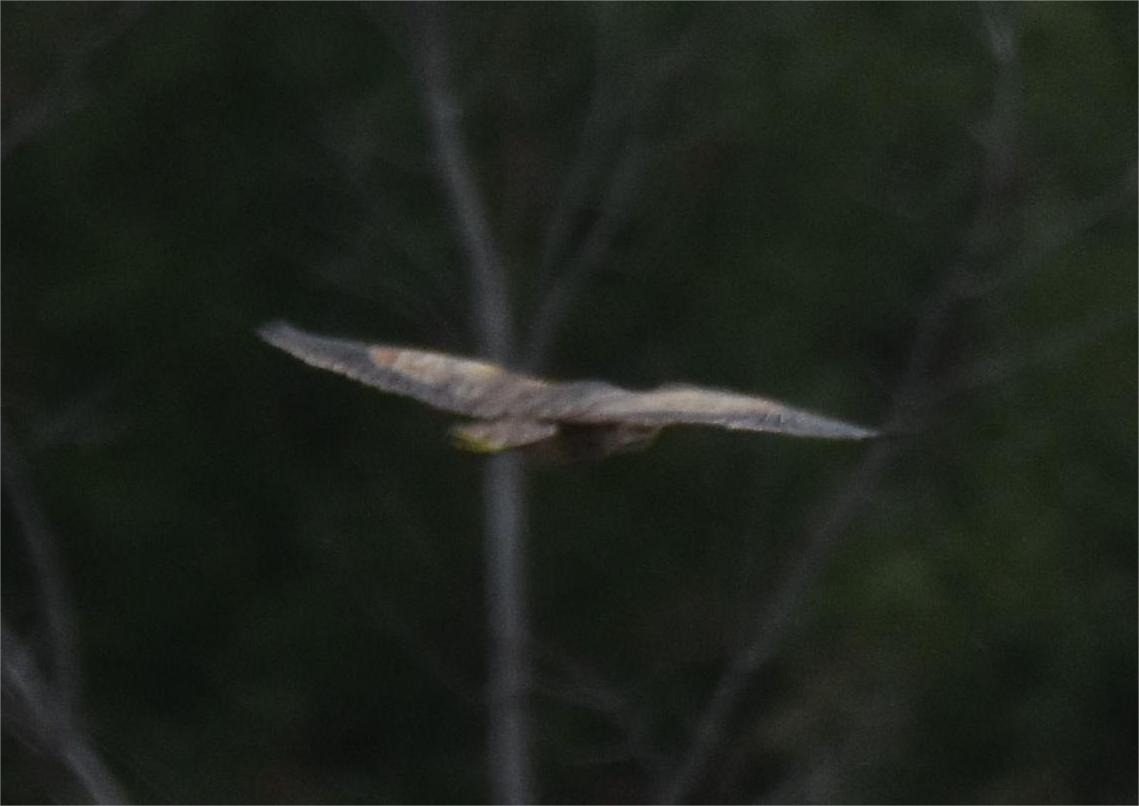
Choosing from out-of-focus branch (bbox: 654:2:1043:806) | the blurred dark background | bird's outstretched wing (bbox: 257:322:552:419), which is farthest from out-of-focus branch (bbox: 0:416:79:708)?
bird's outstretched wing (bbox: 257:322:552:419)

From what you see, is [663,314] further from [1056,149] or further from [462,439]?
[462,439]

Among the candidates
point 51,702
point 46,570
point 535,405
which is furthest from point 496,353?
point 535,405

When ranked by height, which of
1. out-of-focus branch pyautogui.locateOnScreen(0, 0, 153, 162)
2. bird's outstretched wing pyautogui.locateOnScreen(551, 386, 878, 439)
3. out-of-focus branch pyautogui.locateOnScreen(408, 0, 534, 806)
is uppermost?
out-of-focus branch pyautogui.locateOnScreen(0, 0, 153, 162)

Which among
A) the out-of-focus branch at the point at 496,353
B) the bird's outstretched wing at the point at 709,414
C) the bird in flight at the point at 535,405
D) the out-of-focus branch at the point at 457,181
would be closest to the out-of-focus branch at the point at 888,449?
the out-of-focus branch at the point at 496,353

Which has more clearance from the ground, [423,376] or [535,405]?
[423,376]

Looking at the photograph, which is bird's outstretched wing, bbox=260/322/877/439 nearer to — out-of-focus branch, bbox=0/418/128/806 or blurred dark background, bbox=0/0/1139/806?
out-of-focus branch, bbox=0/418/128/806

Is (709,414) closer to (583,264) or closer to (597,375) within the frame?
(583,264)

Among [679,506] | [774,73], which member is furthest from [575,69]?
[679,506]

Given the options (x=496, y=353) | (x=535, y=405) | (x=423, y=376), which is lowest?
(x=535, y=405)
